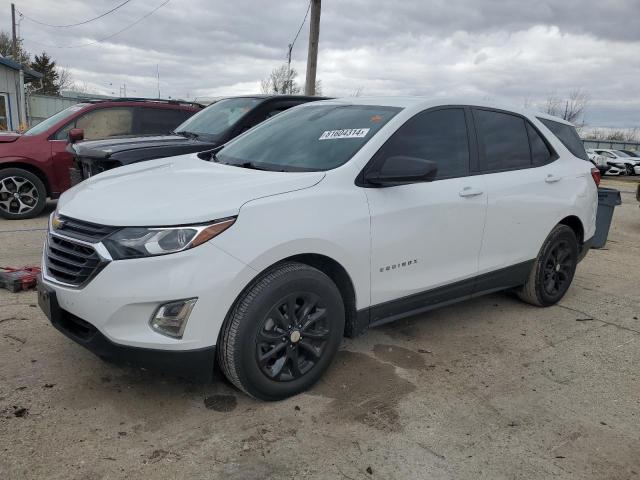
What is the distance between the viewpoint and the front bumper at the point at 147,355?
2.69 m

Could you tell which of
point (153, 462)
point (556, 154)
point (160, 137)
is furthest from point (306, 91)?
point (153, 462)

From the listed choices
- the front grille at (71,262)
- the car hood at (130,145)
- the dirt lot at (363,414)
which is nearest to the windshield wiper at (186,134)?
the car hood at (130,145)

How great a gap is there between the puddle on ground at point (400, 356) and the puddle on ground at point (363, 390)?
9cm

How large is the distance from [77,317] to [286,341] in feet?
3.55

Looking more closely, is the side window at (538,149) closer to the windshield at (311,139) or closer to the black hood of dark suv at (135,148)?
the windshield at (311,139)

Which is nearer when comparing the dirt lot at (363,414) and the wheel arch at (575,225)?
the dirt lot at (363,414)

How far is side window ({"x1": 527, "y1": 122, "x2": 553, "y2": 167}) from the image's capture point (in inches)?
178

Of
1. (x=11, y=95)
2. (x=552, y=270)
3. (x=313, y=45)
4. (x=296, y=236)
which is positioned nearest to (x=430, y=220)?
(x=296, y=236)

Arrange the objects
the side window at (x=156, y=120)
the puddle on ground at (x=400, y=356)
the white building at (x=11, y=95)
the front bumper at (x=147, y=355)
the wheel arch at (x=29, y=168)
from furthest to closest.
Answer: the white building at (x=11, y=95) → the side window at (x=156, y=120) → the wheel arch at (x=29, y=168) → the puddle on ground at (x=400, y=356) → the front bumper at (x=147, y=355)

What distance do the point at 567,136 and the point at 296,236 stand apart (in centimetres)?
330

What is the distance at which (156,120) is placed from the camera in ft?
26.8

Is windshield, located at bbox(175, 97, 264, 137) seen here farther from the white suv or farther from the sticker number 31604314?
the sticker number 31604314

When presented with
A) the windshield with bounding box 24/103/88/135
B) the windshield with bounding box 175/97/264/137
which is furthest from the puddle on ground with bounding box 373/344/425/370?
the windshield with bounding box 24/103/88/135

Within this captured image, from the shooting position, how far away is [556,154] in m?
4.71
